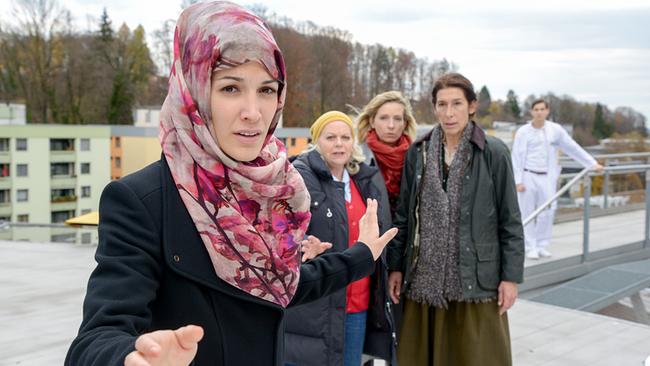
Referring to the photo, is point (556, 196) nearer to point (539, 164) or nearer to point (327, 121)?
point (539, 164)

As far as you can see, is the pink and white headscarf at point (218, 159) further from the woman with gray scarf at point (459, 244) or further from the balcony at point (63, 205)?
the balcony at point (63, 205)

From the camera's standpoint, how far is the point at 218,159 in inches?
54.0

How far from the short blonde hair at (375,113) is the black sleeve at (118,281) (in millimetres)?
2676

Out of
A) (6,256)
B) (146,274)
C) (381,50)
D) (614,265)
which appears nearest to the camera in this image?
(146,274)

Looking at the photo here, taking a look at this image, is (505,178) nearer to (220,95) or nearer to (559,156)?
(220,95)

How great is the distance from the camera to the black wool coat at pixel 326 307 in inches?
122

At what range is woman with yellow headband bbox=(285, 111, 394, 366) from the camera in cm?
310

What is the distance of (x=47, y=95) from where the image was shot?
42.6 metres

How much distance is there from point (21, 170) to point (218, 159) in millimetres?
39910

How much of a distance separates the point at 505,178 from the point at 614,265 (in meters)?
4.59

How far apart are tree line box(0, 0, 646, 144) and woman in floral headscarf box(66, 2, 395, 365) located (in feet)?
121

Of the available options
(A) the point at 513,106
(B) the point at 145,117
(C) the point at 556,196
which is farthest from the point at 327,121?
(A) the point at 513,106

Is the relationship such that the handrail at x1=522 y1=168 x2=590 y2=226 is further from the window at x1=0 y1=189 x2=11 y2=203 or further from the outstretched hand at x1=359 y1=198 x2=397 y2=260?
the window at x1=0 y1=189 x2=11 y2=203

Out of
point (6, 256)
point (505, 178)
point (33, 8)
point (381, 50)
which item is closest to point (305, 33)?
point (381, 50)
